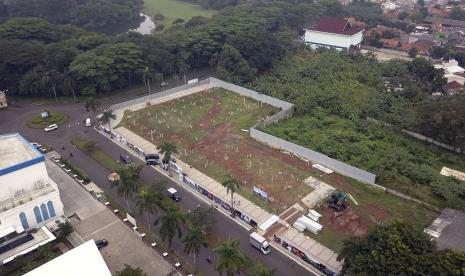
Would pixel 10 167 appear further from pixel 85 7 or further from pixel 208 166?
pixel 85 7

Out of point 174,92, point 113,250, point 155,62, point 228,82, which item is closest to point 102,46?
point 155,62

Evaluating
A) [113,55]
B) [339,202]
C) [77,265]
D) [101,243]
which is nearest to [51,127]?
[113,55]

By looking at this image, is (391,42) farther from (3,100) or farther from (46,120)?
(3,100)

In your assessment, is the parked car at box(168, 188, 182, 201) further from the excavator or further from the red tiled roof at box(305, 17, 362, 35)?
the red tiled roof at box(305, 17, 362, 35)

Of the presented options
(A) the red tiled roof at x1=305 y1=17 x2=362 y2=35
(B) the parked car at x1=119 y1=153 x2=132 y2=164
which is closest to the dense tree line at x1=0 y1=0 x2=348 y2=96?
(A) the red tiled roof at x1=305 y1=17 x2=362 y2=35

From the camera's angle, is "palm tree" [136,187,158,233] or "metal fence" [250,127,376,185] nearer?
"palm tree" [136,187,158,233]

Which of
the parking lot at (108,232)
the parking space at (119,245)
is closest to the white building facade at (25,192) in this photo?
the parking lot at (108,232)

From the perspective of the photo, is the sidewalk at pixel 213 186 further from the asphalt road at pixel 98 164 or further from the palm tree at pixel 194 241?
the palm tree at pixel 194 241
